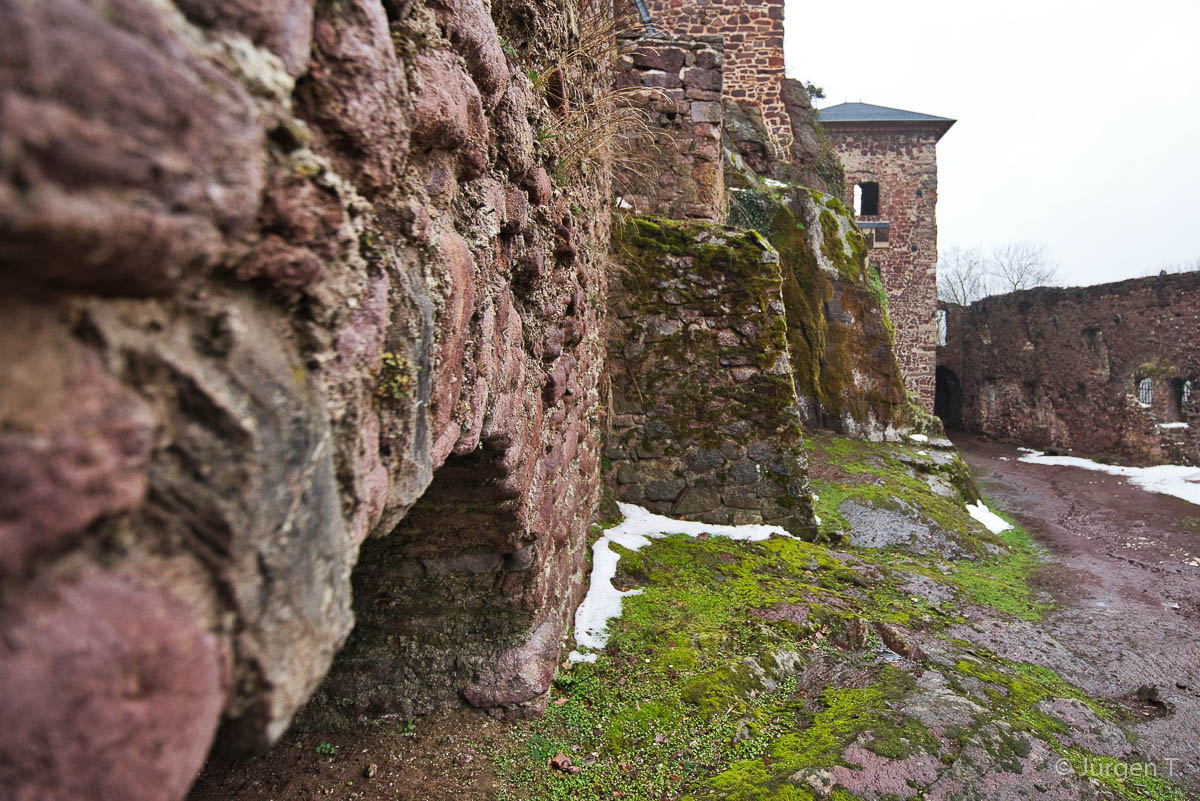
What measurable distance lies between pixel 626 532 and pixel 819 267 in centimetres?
689

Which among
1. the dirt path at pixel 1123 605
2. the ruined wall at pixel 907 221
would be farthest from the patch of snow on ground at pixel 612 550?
the ruined wall at pixel 907 221

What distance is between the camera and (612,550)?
14.2 feet

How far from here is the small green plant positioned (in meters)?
1.03

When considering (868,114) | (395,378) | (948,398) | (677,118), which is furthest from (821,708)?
(868,114)

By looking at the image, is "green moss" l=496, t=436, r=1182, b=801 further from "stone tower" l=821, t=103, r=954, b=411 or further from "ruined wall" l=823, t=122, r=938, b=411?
"stone tower" l=821, t=103, r=954, b=411

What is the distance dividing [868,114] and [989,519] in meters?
18.7

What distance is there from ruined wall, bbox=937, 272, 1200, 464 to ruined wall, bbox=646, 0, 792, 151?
9810mm

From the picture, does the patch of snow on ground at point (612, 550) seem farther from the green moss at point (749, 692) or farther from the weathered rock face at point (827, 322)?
the weathered rock face at point (827, 322)

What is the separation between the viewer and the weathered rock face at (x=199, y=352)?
1.64 feet

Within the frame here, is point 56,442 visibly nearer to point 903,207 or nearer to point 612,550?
point 612,550

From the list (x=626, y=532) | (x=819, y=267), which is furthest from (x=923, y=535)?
(x=819, y=267)

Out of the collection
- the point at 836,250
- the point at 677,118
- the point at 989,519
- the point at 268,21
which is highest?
the point at 677,118

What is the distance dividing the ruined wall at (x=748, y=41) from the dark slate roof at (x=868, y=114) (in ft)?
39.3

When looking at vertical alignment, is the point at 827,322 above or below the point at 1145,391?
above
